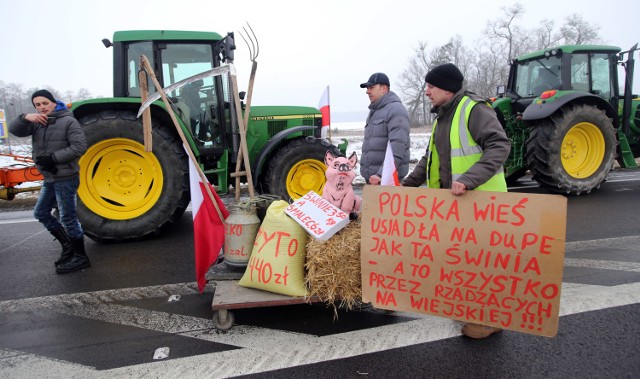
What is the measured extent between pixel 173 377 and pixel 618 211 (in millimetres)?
6005

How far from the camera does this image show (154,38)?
483 centimetres

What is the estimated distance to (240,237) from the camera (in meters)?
2.97

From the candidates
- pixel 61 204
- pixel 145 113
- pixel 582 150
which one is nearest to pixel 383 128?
pixel 145 113

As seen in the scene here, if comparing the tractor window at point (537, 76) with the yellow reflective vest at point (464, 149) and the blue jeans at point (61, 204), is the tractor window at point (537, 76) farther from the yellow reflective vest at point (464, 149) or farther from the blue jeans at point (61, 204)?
the blue jeans at point (61, 204)

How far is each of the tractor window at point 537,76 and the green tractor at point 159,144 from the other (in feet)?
15.5

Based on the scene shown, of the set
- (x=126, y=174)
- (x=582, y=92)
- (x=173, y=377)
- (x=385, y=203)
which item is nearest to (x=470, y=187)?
(x=385, y=203)

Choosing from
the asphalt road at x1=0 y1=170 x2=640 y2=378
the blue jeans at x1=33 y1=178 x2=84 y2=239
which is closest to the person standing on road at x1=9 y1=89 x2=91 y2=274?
the blue jeans at x1=33 y1=178 x2=84 y2=239

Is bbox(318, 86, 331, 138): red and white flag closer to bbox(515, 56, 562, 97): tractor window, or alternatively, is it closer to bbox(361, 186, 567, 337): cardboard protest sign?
bbox(361, 186, 567, 337): cardboard protest sign

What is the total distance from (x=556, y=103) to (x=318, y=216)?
534 cm

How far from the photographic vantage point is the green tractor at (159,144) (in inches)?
179

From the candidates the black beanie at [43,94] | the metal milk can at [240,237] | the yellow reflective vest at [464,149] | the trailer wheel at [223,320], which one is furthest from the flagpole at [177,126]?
the yellow reflective vest at [464,149]

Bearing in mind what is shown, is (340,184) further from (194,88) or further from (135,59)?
(135,59)

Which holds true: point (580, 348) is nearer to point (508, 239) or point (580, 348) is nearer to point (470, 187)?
point (508, 239)

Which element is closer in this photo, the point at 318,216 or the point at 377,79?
the point at 318,216
